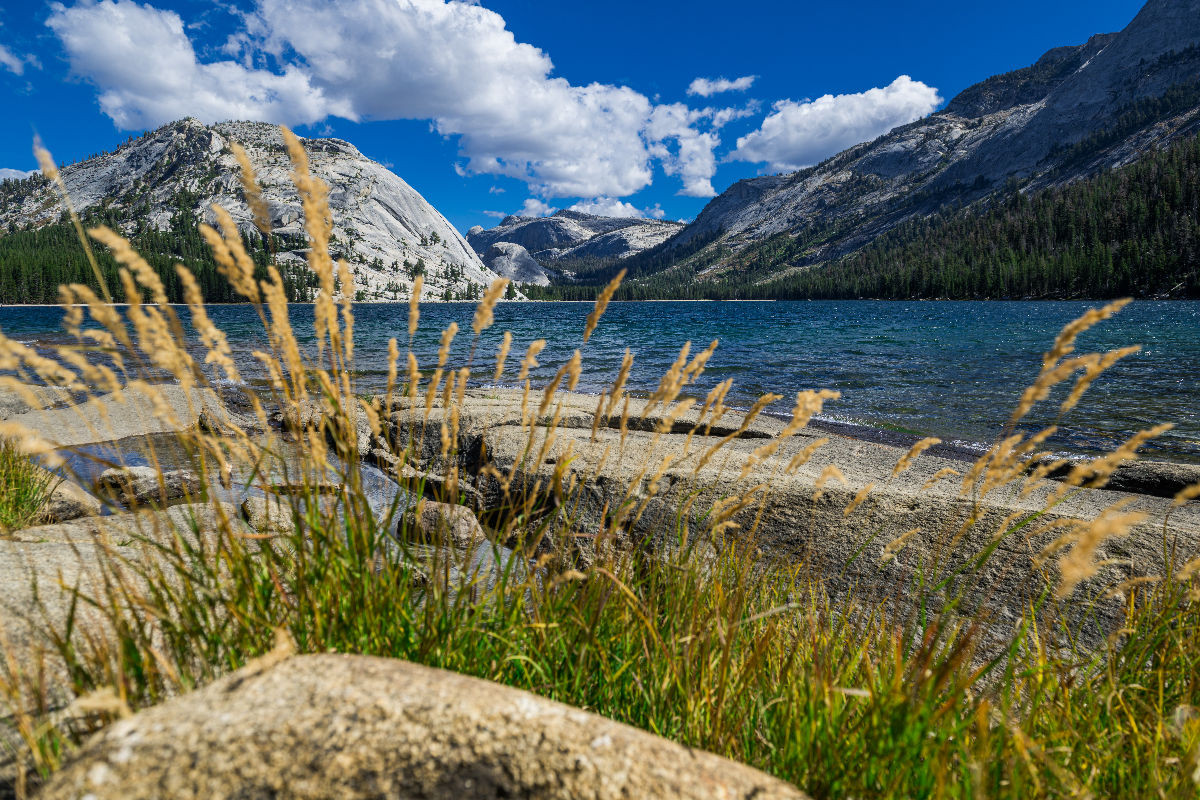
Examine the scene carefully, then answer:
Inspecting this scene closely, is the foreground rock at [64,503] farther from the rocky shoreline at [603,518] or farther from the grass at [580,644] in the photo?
the grass at [580,644]

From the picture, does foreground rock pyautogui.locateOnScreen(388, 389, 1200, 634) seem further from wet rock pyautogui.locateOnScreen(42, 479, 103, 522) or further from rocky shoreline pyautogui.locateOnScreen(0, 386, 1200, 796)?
wet rock pyautogui.locateOnScreen(42, 479, 103, 522)

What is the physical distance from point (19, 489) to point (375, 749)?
5856 millimetres

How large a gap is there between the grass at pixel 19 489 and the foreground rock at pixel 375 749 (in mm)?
4896

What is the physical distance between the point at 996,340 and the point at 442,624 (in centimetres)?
3803

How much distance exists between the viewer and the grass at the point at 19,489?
15.5ft

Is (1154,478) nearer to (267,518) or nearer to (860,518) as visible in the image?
(860,518)

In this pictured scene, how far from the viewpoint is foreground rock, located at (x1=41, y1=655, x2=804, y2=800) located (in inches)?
47.9

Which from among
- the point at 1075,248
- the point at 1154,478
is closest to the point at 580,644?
the point at 1154,478

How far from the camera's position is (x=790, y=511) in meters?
4.80

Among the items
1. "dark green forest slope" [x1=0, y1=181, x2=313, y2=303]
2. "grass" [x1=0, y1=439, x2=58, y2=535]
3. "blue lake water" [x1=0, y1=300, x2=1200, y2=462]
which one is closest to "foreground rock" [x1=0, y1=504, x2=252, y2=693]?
"grass" [x1=0, y1=439, x2=58, y2=535]

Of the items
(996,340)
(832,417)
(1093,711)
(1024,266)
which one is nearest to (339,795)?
(1093,711)

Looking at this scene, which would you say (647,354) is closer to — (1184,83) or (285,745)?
(285,745)

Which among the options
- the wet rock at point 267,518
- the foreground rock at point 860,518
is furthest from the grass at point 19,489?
the foreground rock at point 860,518

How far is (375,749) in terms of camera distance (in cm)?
134
